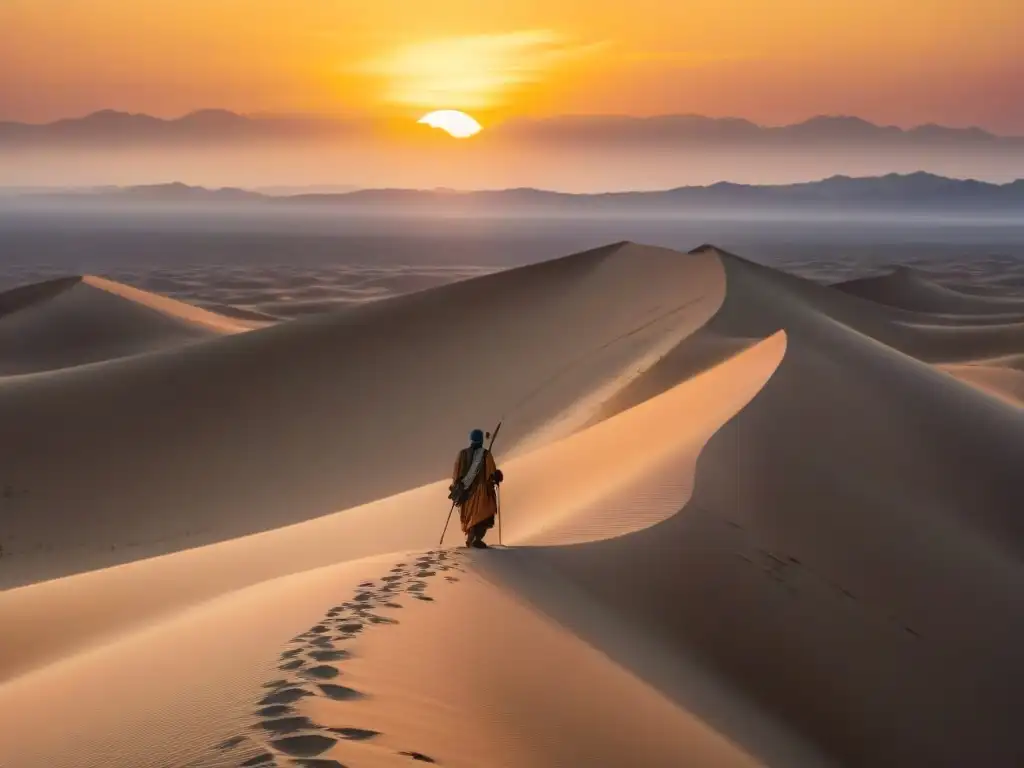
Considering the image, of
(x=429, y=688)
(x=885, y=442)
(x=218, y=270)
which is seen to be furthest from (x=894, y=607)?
(x=218, y=270)

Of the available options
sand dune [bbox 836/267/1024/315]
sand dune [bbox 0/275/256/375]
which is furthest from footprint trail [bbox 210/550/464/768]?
sand dune [bbox 836/267/1024/315]

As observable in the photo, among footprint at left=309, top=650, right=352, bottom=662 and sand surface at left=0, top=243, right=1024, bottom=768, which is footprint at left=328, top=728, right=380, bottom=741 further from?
footprint at left=309, top=650, right=352, bottom=662

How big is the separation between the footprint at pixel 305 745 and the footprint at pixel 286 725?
0.08 m

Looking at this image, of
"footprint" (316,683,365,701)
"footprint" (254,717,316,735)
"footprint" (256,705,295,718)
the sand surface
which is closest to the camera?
"footprint" (254,717,316,735)

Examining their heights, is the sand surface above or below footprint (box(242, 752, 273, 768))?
below

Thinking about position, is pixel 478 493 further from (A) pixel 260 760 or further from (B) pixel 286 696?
(A) pixel 260 760

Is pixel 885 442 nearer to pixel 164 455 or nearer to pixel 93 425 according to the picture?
pixel 164 455

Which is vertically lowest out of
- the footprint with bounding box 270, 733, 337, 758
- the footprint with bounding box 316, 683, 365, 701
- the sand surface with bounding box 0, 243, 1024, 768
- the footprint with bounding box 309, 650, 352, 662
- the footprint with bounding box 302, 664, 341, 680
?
the sand surface with bounding box 0, 243, 1024, 768

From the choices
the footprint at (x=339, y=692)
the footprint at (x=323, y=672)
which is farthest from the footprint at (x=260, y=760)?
the footprint at (x=323, y=672)

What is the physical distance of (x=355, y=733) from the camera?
4285mm

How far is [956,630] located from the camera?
9352mm

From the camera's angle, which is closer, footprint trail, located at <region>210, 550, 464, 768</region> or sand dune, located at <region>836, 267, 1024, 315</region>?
footprint trail, located at <region>210, 550, 464, 768</region>

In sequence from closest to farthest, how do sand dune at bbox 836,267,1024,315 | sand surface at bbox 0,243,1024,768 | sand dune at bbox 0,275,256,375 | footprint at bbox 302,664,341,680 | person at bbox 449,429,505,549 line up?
footprint at bbox 302,664,341,680
sand surface at bbox 0,243,1024,768
person at bbox 449,429,505,549
sand dune at bbox 0,275,256,375
sand dune at bbox 836,267,1024,315

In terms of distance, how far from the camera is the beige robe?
26.9 feet
